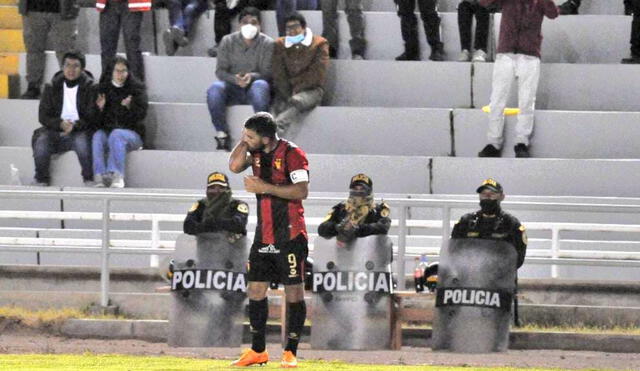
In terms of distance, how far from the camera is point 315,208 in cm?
1795

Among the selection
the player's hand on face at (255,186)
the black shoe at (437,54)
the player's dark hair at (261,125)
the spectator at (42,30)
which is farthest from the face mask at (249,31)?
the player's hand on face at (255,186)

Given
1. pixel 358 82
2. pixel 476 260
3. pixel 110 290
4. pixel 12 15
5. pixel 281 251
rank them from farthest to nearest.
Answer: pixel 12 15 < pixel 358 82 < pixel 110 290 < pixel 476 260 < pixel 281 251

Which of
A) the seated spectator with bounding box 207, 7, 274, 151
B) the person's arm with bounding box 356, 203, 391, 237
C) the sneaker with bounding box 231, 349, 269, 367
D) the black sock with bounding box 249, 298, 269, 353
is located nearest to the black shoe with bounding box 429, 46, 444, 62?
the seated spectator with bounding box 207, 7, 274, 151

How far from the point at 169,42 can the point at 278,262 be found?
827 cm

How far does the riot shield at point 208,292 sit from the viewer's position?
15.3 m

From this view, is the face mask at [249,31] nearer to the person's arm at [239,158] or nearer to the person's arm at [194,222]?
the person's arm at [194,222]

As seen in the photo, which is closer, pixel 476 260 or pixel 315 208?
pixel 476 260

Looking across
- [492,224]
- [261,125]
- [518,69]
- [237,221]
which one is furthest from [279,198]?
[518,69]

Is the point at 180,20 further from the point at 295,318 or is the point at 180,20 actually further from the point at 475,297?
the point at 295,318

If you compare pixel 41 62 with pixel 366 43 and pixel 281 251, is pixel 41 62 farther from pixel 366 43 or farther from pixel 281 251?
pixel 281 251

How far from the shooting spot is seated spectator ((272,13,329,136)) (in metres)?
18.9

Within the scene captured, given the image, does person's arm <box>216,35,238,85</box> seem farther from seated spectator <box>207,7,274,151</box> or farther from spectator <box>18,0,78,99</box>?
spectator <box>18,0,78,99</box>

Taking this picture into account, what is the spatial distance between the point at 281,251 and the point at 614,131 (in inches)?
280

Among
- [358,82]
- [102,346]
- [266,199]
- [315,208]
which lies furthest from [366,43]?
[266,199]
